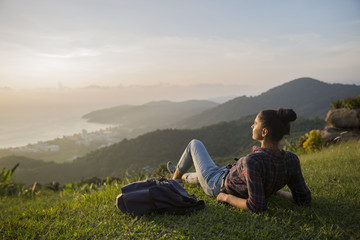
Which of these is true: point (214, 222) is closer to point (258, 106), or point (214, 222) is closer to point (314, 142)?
point (314, 142)

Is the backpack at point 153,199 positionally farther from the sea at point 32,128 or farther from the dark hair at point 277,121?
the sea at point 32,128

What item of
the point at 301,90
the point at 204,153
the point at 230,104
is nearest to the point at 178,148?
the point at 204,153

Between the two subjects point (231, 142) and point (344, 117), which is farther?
point (231, 142)

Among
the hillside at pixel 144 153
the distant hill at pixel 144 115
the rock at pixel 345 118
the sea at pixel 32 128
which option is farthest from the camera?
the distant hill at pixel 144 115

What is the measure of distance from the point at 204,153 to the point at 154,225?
136 cm

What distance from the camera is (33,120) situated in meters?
34.0

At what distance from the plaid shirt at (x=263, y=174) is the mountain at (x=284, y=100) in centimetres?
7154

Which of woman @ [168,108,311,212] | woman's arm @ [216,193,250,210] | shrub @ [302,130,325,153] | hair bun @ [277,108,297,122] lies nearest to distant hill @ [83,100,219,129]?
shrub @ [302,130,325,153]

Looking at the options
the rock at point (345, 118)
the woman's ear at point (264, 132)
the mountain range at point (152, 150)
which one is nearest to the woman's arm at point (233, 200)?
the woman's ear at point (264, 132)

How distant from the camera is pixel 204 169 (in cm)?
325

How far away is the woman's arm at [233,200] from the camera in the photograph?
2600 millimetres

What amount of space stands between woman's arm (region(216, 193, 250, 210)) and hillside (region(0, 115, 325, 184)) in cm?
3390

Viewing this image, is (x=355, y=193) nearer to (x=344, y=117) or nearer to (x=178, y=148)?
(x=344, y=117)

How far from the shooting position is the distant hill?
330 ft
